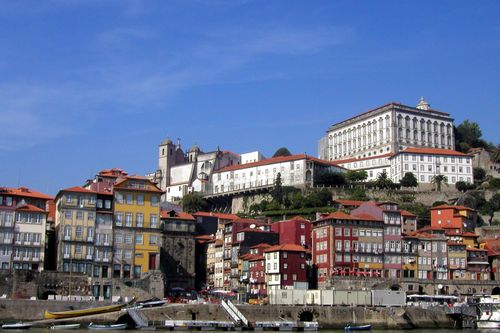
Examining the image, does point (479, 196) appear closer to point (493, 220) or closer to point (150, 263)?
point (493, 220)

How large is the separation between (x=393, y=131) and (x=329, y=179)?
96.2 feet

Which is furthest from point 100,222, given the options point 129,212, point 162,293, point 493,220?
point 493,220

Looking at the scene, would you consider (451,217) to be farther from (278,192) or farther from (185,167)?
(185,167)

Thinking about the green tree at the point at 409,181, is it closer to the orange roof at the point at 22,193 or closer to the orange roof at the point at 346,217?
the orange roof at the point at 346,217

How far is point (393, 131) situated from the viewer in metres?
165

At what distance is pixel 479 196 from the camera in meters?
138

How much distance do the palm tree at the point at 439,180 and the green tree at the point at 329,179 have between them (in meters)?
17.9

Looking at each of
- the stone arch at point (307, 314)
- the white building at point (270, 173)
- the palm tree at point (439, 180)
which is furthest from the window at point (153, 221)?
the palm tree at point (439, 180)

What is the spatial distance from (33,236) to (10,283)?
7286mm

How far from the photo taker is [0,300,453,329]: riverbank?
7156 cm

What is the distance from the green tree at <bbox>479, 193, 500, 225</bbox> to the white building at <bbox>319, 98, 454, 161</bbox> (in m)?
32.5

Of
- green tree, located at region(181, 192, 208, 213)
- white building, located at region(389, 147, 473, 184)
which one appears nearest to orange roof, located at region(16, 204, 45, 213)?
green tree, located at region(181, 192, 208, 213)

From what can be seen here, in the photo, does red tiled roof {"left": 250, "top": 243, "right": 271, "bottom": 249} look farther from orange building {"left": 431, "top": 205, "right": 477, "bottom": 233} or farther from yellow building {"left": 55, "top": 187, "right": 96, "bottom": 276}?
orange building {"left": 431, "top": 205, "right": 477, "bottom": 233}

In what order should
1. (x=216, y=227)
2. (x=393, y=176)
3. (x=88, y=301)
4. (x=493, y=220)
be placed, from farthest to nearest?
(x=393, y=176) < (x=493, y=220) < (x=216, y=227) < (x=88, y=301)
